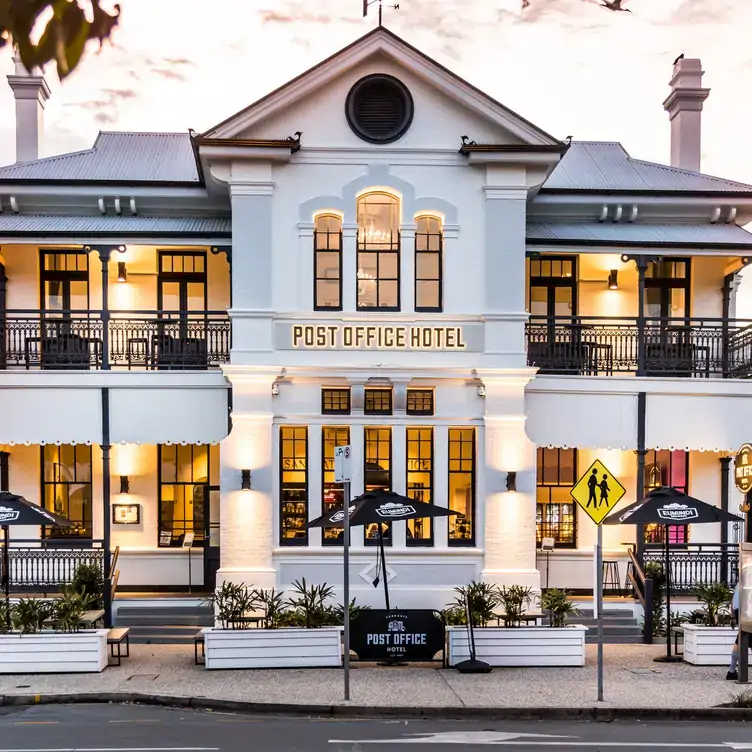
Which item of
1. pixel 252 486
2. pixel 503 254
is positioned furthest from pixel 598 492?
pixel 252 486

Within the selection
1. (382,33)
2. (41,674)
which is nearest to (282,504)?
(41,674)

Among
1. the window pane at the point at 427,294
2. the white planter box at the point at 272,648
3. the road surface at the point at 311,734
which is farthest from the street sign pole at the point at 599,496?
the window pane at the point at 427,294

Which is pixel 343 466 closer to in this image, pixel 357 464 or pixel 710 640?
pixel 357 464

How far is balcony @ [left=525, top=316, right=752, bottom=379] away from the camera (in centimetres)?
1709

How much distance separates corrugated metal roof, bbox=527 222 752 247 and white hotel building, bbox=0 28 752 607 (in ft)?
0.24

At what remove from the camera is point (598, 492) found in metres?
11.3

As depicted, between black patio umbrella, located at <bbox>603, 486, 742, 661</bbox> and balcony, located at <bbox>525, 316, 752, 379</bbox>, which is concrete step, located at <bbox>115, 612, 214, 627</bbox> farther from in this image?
balcony, located at <bbox>525, 316, 752, 379</bbox>

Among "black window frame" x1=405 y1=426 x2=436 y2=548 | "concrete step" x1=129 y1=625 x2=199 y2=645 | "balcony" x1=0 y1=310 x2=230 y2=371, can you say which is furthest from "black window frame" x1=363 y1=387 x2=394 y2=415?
"concrete step" x1=129 y1=625 x2=199 y2=645

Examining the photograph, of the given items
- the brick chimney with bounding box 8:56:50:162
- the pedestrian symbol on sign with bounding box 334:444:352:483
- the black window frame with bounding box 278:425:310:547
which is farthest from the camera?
the brick chimney with bounding box 8:56:50:162

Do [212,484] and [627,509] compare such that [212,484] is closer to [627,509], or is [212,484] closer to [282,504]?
[282,504]

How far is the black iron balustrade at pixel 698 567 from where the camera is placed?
1639 cm

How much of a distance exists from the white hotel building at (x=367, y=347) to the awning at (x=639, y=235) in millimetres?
62

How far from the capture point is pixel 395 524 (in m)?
16.2

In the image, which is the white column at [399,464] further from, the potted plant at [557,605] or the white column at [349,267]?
the potted plant at [557,605]
